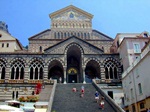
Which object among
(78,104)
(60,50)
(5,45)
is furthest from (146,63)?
(5,45)

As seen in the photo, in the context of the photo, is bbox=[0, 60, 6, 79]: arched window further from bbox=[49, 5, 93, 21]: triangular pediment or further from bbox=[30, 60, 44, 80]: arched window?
bbox=[49, 5, 93, 21]: triangular pediment

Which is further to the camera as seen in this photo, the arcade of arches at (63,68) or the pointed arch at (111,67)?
the pointed arch at (111,67)

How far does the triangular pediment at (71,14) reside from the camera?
2098 inches

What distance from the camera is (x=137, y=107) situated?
87.3 ft

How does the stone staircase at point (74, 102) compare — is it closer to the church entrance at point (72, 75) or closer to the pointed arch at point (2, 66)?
the church entrance at point (72, 75)

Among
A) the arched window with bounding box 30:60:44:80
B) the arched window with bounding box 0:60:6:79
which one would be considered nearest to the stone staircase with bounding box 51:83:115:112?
the arched window with bounding box 30:60:44:80

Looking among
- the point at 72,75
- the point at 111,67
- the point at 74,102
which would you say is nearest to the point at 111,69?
the point at 111,67

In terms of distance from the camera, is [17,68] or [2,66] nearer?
[2,66]

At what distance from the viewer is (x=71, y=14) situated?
54000 millimetres

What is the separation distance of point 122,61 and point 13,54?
20.9 meters

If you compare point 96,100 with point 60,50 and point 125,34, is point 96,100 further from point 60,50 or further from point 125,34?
point 125,34

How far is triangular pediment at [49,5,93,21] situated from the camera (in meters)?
53.3

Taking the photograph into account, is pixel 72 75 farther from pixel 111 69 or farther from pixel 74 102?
pixel 74 102

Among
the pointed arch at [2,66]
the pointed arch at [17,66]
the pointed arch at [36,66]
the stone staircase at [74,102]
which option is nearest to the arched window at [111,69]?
the stone staircase at [74,102]
